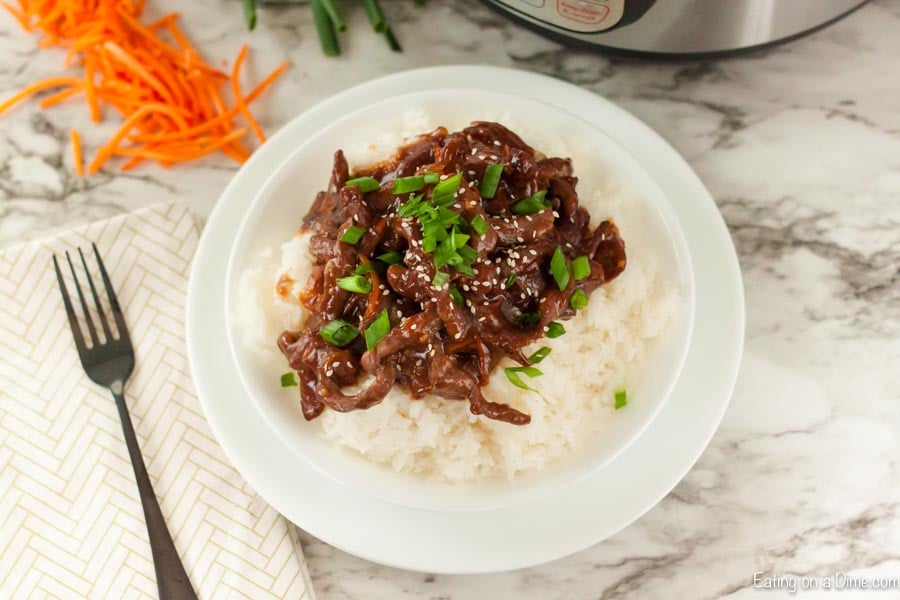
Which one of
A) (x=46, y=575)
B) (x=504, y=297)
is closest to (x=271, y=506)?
(x=46, y=575)

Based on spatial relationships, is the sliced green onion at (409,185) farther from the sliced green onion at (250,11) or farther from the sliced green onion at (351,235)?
the sliced green onion at (250,11)

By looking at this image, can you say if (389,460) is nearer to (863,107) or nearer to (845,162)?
(845,162)

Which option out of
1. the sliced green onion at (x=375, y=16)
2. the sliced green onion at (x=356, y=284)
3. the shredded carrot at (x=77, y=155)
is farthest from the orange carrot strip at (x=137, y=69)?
the sliced green onion at (x=356, y=284)

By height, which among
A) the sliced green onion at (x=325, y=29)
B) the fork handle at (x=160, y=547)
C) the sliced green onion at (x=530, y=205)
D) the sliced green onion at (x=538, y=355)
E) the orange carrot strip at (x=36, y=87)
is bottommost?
the fork handle at (x=160, y=547)

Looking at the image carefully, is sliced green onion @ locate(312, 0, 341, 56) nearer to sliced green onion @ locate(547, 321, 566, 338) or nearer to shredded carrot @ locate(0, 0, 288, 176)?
shredded carrot @ locate(0, 0, 288, 176)

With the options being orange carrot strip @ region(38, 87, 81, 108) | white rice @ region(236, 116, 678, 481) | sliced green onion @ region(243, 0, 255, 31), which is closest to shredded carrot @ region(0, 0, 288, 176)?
orange carrot strip @ region(38, 87, 81, 108)

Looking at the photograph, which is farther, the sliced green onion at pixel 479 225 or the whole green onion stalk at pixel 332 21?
the whole green onion stalk at pixel 332 21

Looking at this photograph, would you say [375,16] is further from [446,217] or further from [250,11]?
[446,217]
